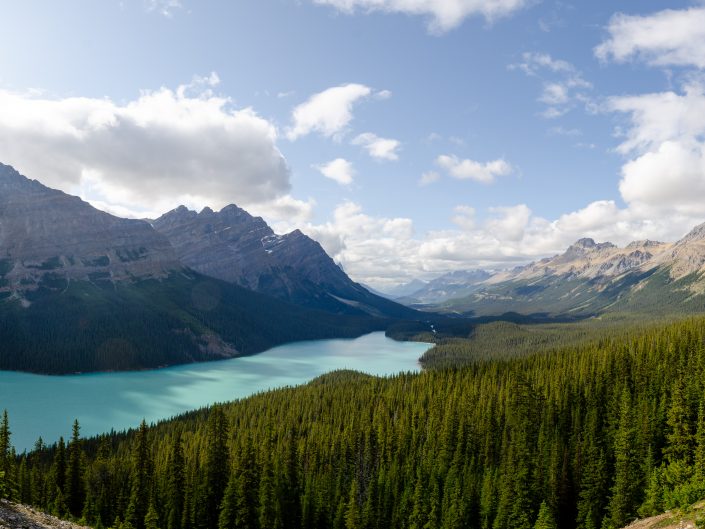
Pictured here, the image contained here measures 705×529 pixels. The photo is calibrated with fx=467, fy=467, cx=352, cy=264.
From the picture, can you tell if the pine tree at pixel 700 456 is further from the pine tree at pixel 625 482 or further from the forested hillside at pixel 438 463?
the pine tree at pixel 625 482

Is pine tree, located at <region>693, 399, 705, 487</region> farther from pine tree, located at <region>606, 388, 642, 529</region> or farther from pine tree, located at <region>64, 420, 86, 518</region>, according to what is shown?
pine tree, located at <region>64, 420, 86, 518</region>

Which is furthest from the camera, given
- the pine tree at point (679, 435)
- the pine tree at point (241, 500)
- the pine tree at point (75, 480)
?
the pine tree at point (75, 480)

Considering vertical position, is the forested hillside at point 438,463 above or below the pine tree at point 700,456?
below

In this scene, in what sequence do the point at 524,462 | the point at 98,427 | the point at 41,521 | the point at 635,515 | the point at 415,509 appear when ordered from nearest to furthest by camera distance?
1. the point at 41,521
2. the point at 635,515
3. the point at 415,509
4. the point at 524,462
5. the point at 98,427

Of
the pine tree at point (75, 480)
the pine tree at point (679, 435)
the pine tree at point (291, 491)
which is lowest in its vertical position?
the pine tree at point (291, 491)

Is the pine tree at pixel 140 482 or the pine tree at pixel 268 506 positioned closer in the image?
the pine tree at pixel 268 506

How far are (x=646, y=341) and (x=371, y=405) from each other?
81.8 metres

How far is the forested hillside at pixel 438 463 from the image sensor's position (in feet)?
224

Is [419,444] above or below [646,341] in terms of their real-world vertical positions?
below

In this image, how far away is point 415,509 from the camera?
71625mm

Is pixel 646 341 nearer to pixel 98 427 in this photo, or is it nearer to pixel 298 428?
pixel 298 428

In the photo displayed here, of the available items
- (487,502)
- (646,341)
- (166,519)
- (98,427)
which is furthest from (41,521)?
(646,341)

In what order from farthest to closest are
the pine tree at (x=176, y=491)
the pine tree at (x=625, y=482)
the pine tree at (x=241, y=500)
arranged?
the pine tree at (x=176, y=491) < the pine tree at (x=241, y=500) < the pine tree at (x=625, y=482)

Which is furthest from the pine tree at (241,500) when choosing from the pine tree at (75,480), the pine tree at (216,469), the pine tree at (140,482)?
the pine tree at (75,480)
